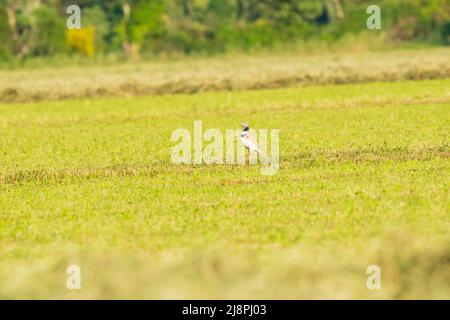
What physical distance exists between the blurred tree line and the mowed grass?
5398 cm

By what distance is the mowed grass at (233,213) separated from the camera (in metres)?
13.2

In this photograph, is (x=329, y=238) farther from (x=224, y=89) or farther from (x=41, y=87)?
(x=41, y=87)

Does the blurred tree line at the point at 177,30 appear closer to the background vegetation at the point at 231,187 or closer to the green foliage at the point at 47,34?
the green foliage at the point at 47,34

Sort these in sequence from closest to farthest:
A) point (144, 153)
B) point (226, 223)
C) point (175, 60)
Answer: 1. point (226, 223)
2. point (144, 153)
3. point (175, 60)

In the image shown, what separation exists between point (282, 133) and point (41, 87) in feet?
75.6

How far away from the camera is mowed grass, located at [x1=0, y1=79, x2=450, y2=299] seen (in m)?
13.2

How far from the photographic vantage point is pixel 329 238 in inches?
612

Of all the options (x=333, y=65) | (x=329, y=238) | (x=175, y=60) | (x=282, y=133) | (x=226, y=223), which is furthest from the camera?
(x=175, y=60)

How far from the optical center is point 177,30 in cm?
9612

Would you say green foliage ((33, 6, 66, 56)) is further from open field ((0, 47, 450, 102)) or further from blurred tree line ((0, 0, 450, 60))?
open field ((0, 47, 450, 102))

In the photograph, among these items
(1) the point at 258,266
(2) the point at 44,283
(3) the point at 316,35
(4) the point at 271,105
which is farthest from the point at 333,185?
(3) the point at 316,35

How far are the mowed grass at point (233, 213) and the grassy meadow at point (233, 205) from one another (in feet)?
0.11

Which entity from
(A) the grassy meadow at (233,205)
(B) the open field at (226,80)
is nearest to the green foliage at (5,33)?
(B) the open field at (226,80)

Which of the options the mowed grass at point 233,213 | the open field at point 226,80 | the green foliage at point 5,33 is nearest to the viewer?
the mowed grass at point 233,213
